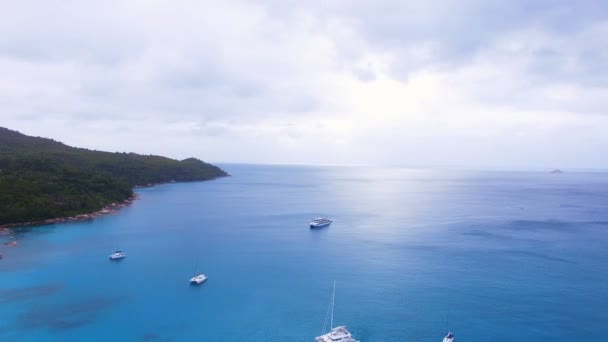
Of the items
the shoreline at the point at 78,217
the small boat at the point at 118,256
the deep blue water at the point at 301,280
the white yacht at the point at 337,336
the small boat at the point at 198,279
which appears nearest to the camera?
the white yacht at the point at 337,336

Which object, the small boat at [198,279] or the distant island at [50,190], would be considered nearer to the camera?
the small boat at [198,279]

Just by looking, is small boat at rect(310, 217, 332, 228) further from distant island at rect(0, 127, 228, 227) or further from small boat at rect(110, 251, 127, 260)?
distant island at rect(0, 127, 228, 227)

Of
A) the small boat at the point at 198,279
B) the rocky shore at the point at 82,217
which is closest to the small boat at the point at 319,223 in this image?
the small boat at the point at 198,279

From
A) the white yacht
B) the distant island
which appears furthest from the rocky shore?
the white yacht

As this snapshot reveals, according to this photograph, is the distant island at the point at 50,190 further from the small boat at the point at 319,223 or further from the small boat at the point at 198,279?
the small boat at the point at 319,223

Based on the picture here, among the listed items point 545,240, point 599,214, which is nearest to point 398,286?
point 545,240

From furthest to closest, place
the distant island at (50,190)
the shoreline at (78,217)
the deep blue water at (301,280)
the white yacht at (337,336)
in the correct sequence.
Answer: the distant island at (50,190)
the shoreline at (78,217)
the deep blue water at (301,280)
the white yacht at (337,336)

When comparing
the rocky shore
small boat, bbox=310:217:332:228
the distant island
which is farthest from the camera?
small boat, bbox=310:217:332:228

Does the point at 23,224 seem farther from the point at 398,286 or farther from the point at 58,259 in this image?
the point at 398,286

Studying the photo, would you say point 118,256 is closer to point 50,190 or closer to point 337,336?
point 337,336
